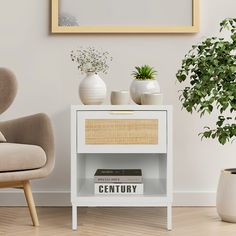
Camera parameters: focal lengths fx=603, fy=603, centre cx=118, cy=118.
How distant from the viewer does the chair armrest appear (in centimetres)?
321

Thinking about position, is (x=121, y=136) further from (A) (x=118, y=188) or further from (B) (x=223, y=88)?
(B) (x=223, y=88)

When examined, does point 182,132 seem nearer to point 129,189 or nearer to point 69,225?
point 129,189

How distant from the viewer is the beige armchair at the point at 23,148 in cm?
297

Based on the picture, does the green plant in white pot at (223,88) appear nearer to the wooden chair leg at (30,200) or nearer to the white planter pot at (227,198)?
the white planter pot at (227,198)

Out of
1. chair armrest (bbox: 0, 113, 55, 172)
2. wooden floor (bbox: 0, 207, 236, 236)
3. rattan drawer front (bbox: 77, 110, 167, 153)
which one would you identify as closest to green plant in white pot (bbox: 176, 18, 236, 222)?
wooden floor (bbox: 0, 207, 236, 236)

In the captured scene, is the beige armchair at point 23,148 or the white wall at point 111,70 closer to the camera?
the beige armchair at point 23,148

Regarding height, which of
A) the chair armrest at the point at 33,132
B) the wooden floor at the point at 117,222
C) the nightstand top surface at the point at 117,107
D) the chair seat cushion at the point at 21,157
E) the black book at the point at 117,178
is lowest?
the wooden floor at the point at 117,222

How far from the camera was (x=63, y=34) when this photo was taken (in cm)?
378

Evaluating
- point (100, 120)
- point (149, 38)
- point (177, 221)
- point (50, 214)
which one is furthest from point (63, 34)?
point (177, 221)

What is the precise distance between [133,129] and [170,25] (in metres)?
0.88

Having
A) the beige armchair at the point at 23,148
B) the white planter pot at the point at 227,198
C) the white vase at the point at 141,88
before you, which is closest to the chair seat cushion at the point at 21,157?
the beige armchair at the point at 23,148

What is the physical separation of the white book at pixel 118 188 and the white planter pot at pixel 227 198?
450 mm

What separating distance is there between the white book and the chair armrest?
0.28m

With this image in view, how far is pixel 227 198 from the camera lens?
3258 mm
